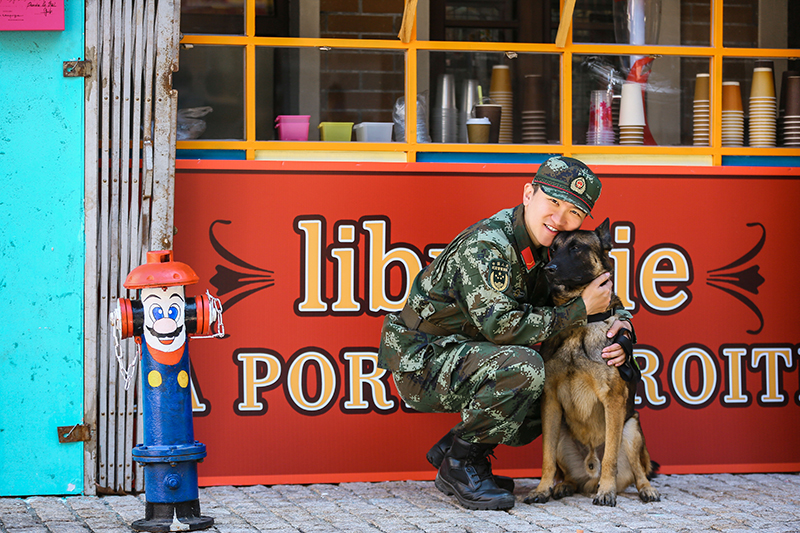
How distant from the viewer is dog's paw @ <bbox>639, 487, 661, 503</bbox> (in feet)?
13.9

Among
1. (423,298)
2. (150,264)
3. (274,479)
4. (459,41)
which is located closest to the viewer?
(150,264)

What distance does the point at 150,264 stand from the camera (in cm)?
363

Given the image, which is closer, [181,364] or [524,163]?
[181,364]

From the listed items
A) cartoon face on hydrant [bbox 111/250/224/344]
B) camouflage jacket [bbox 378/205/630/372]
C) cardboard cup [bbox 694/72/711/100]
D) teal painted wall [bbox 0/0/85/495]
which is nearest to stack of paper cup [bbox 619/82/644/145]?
cardboard cup [bbox 694/72/711/100]

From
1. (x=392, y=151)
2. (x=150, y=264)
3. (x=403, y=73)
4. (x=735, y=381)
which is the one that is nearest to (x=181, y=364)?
(x=150, y=264)

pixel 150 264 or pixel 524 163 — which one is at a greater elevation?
pixel 524 163

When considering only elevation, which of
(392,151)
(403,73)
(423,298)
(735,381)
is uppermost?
(403,73)

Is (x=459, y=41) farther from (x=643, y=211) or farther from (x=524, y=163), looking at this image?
(x=643, y=211)

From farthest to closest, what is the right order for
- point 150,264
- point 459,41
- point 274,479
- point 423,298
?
point 459,41 < point 274,479 < point 423,298 < point 150,264

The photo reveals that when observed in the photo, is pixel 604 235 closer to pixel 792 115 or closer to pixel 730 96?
pixel 730 96

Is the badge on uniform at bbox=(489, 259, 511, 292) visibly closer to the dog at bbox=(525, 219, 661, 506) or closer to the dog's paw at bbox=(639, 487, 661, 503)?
the dog at bbox=(525, 219, 661, 506)

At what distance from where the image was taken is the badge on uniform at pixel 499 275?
154 inches

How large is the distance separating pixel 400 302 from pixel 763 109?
7.78ft

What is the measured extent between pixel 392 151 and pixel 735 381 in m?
2.26
